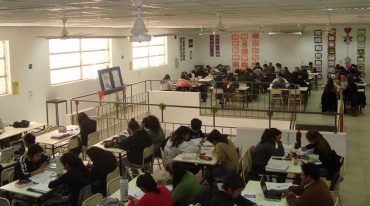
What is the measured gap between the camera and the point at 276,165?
5.45 metres

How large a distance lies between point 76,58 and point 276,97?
609cm

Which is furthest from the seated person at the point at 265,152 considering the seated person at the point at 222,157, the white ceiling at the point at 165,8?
the white ceiling at the point at 165,8

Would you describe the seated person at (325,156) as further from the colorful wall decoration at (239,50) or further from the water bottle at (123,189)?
the colorful wall decoration at (239,50)

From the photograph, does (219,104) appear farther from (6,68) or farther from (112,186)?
(112,186)

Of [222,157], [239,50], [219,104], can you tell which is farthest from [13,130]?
[239,50]

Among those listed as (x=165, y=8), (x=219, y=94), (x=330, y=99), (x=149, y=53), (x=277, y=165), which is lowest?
(x=277, y=165)

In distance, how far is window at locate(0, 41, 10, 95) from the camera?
9656 mm

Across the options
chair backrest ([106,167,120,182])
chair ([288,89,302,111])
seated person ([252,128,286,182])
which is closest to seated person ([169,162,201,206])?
chair backrest ([106,167,120,182])

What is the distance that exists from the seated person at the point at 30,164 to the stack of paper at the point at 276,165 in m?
2.88

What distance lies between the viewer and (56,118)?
11.1 meters

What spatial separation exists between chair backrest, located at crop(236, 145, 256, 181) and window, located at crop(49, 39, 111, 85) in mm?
7184

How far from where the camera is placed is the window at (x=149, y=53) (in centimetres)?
1557

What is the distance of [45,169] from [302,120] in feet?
25.5

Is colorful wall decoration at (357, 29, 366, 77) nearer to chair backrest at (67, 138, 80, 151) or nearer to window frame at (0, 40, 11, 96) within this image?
window frame at (0, 40, 11, 96)
